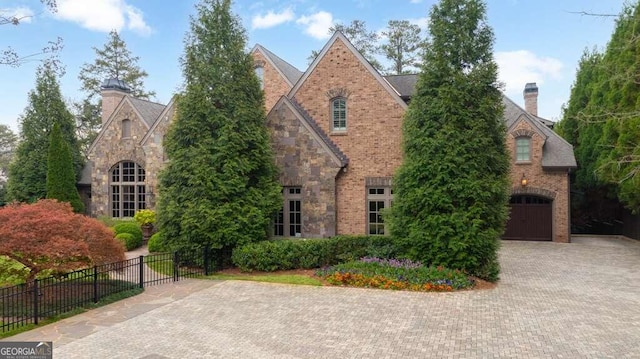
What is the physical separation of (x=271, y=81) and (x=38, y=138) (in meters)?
15.2

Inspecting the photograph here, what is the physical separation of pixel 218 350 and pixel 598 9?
9.97 metres

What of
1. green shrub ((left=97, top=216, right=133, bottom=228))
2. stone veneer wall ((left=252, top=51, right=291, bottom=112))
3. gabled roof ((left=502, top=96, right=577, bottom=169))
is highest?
stone veneer wall ((left=252, top=51, right=291, bottom=112))

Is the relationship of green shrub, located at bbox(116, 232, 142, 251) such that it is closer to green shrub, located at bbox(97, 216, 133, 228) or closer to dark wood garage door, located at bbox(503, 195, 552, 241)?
green shrub, located at bbox(97, 216, 133, 228)

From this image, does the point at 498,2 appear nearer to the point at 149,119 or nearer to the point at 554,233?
the point at 554,233

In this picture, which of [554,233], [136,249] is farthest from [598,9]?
[136,249]

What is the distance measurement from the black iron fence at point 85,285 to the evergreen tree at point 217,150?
0.74 meters

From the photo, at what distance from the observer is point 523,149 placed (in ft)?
70.2

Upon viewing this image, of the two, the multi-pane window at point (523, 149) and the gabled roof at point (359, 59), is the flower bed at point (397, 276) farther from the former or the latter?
the multi-pane window at point (523, 149)

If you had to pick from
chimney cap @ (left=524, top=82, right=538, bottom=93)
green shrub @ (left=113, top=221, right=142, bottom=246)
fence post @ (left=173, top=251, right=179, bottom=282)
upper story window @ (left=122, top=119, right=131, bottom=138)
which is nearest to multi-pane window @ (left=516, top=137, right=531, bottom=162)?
chimney cap @ (left=524, top=82, right=538, bottom=93)

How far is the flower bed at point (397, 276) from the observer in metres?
11.3

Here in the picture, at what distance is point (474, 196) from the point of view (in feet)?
40.3

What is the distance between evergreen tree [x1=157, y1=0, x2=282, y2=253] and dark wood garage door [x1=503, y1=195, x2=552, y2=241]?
45.1 ft

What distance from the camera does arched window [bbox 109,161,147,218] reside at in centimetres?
2302

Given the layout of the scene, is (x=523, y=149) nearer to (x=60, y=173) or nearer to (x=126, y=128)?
→ (x=126, y=128)
